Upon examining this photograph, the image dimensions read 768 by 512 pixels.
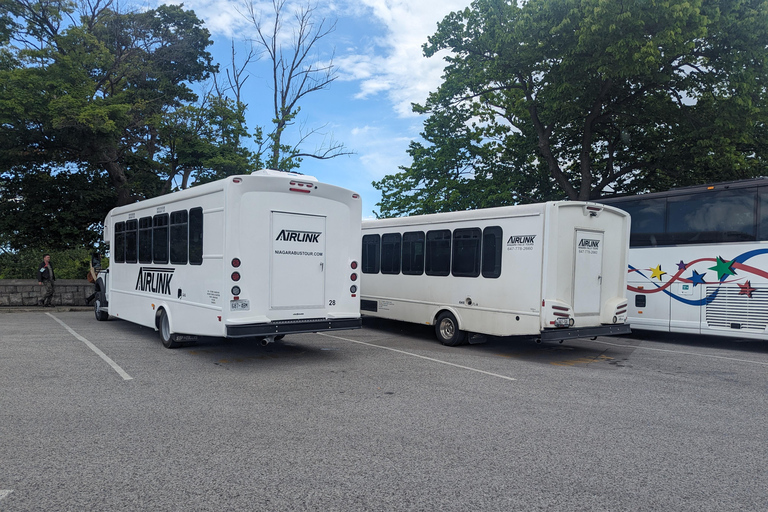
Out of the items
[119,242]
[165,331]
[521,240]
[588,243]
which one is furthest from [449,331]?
[119,242]

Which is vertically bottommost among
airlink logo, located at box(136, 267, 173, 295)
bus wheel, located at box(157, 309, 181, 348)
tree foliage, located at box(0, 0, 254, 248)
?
bus wheel, located at box(157, 309, 181, 348)

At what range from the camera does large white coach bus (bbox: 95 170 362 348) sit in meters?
8.33

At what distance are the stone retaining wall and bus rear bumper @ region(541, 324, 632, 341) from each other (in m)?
17.1

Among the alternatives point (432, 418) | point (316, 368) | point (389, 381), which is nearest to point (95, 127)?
point (316, 368)

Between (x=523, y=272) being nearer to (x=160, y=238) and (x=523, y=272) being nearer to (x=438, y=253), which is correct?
(x=438, y=253)

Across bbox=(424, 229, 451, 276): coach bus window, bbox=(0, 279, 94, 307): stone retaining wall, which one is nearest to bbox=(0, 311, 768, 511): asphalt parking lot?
bbox=(424, 229, 451, 276): coach bus window

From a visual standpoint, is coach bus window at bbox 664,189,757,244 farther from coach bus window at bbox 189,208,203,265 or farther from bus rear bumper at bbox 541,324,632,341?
coach bus window at bbox 189,208,203,265

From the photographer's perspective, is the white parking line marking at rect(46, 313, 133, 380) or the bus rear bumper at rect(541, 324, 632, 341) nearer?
the white parking line marking at rect(46, 313, 133, 380)

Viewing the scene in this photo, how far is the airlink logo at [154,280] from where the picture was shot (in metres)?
10.1

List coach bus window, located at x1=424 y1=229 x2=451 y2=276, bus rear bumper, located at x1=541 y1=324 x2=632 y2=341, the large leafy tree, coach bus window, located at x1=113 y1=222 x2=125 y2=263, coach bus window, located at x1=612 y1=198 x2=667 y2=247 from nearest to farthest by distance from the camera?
bus rear bumper, located at x1=541 y1=324 x2=632 y2=341 < coach bus window, located at x1=424 y1=229 x2=451 y2=276 < coach bus window, located at x1=113 y1=222 x2=125 y2=263 < coach bus window, located at x1=612 y1=198 x2=667 y2=247 < the large leafy tree

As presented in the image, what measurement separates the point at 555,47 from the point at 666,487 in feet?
63.2

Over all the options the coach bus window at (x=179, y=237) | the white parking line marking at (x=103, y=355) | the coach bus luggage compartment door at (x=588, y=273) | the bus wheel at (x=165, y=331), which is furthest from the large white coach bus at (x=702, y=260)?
the white parking line marking at (x=103, y=355)

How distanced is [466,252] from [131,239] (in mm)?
7340

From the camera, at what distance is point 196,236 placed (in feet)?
29.9
